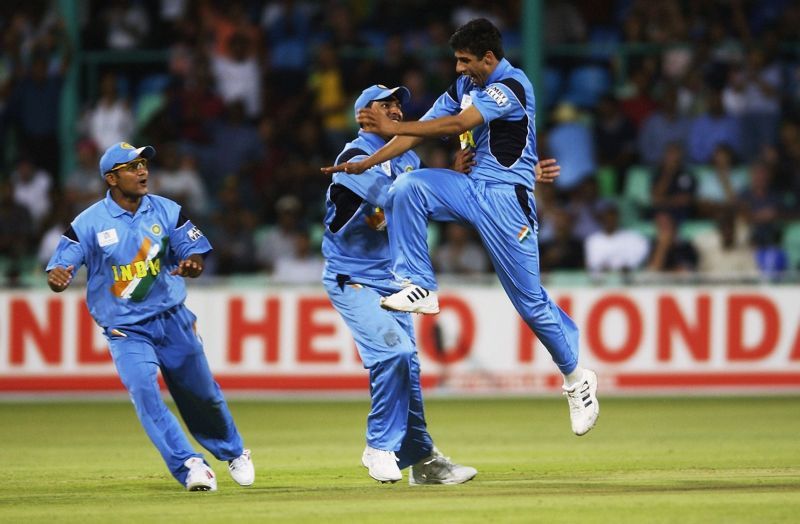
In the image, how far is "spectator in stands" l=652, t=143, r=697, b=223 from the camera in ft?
58.2

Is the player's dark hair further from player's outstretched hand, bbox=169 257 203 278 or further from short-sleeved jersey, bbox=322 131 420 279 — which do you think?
player's outstretched hand, bbox=169 257 203 278

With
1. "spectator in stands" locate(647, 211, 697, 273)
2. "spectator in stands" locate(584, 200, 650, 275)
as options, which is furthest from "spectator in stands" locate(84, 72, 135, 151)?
"spectator in stands" locate(647, 211, 697, 273)

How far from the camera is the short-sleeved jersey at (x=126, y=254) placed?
926 centimetres

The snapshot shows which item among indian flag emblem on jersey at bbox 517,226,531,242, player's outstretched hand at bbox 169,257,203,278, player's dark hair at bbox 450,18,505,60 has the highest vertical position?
player's dark hair at bbox 450,18,505,60

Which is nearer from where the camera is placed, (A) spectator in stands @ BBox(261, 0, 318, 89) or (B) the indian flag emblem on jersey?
(B) the indian flag emblem on jersey

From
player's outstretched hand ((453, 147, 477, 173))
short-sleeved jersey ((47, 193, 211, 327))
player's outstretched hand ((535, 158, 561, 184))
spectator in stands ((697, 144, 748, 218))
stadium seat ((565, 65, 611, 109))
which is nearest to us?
short-sleeved jersey ((47, 193, 211, 327))

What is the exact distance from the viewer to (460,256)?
17.2 m

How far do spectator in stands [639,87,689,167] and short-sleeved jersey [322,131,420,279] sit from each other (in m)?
9.36

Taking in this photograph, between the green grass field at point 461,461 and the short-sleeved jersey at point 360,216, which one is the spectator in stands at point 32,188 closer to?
the green grass field at point 461,461

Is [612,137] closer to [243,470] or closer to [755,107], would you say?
[755,107]

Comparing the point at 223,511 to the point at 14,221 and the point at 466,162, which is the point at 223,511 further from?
the point at 14,221

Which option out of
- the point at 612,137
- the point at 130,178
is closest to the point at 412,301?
the point at 130,178

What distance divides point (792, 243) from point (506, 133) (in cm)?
955

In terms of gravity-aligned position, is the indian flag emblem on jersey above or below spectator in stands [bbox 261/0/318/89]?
below
